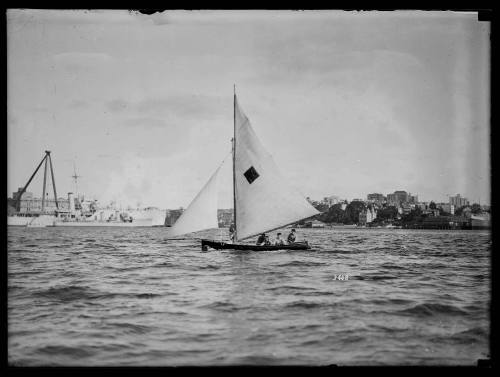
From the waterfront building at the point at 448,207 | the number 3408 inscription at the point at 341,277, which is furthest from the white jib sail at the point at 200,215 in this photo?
the waterfront building at the point at 448,207

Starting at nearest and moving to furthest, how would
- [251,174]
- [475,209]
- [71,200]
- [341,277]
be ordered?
[475,209] < [341,277] < [71,200] < [251,174]

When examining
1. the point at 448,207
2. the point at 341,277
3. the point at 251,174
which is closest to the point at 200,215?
the point at 251,174

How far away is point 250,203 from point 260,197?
19.7 inches

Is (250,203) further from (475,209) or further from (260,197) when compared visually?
(475,209)

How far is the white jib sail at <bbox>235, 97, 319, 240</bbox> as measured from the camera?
18.4 metres

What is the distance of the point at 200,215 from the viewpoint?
1986 cm

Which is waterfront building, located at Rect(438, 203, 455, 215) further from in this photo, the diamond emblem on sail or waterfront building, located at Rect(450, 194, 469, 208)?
the diamond emblem on sail

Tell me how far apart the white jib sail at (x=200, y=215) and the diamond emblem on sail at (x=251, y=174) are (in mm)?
1410

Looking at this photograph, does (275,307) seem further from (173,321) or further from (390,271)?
(390,271)

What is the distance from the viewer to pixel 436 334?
8.88m

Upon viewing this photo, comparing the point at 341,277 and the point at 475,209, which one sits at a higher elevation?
the point at 475,209

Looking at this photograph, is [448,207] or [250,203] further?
[250,203]

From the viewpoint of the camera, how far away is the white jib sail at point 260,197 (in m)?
18.4
